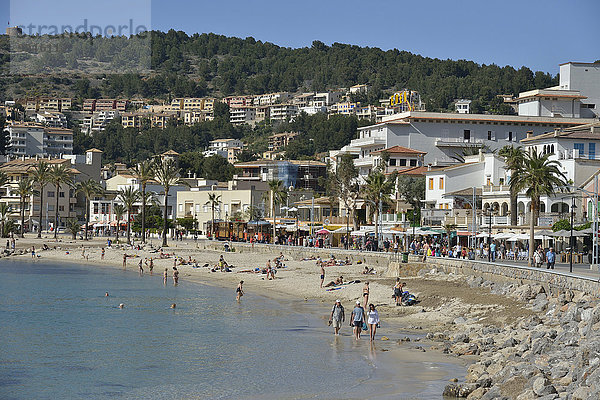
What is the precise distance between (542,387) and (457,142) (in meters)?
76.4

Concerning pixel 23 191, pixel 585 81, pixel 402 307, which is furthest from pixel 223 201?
pixel 402 307

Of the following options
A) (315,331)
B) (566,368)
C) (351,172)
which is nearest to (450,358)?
(566,368)

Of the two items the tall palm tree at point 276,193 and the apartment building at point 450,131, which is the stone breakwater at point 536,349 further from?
the tall palm tree at point 276,193

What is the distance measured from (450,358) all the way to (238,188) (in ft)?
269

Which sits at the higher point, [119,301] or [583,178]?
[583,178]

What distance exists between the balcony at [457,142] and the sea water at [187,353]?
4877cm

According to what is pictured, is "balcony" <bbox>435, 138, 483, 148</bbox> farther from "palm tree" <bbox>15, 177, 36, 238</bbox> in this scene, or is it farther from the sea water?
"palm tree" <bbox>15, 177, 36, 238</bbox>

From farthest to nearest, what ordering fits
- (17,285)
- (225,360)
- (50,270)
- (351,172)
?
(351,172), (50,270), (17,285), (225,360)

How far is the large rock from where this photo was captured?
1661 cm

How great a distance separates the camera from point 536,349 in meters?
21.8

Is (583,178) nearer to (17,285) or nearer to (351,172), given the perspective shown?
(351,172)

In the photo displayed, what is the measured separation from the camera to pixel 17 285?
187ft

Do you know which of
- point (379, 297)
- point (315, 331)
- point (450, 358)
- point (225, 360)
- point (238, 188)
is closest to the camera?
point (450, 358)

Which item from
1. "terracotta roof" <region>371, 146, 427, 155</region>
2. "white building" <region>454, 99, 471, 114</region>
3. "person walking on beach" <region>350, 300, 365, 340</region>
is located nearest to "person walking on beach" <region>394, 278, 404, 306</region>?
"person walking on beach" <region>350, 300, 365, 340</region>
